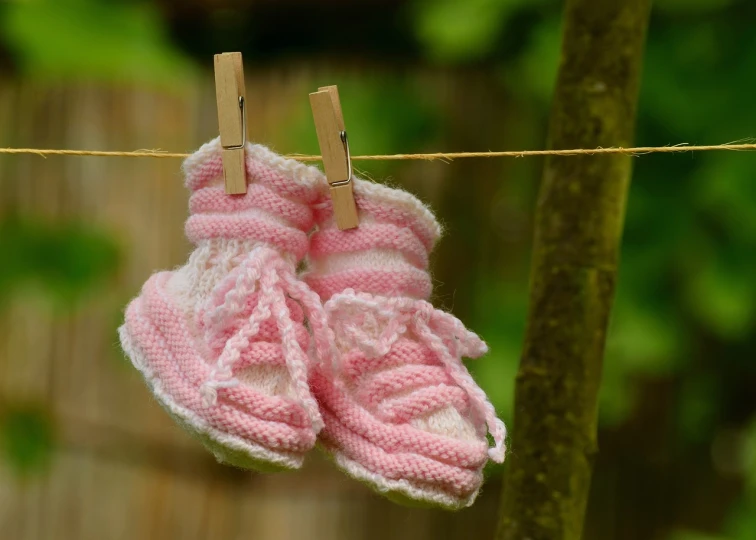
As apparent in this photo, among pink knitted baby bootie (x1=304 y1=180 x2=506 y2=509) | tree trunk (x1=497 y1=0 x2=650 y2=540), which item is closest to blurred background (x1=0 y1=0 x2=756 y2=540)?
tree trunk (x1=497 y1=0 x2=650 y2=540)

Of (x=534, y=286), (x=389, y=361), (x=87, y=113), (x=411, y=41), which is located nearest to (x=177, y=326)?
(x=389, y=361)

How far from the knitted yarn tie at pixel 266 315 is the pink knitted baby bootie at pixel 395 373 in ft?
0.06

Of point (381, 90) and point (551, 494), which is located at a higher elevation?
point (381, 90)

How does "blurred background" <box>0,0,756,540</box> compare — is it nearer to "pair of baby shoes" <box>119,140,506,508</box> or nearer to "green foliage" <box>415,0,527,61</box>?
"green foliage" <box>415,0,527,61</box>

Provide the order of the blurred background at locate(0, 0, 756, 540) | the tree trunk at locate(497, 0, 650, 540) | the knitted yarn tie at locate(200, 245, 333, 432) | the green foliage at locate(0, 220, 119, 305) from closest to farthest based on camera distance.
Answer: the knitted yarn tie at locate(200, 245, 333, 432), the tree trunk at locate(497, 0, 650, 540), the blurred background at locate(0, 0, 756, 540), the green foliage at locate(0, 220, 119, 305)

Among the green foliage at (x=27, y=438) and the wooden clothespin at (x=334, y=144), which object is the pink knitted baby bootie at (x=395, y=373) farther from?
the green foliage at (x=27, y=438)

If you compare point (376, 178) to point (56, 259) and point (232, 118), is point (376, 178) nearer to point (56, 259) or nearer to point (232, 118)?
point (56, 259)

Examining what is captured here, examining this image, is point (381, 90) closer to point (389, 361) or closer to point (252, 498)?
point (252, 498)

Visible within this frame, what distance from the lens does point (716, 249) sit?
1.32 m

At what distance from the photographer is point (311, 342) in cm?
56

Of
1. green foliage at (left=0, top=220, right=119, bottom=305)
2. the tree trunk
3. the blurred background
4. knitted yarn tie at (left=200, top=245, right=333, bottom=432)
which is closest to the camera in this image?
knitted yarn tie at (left=200, top=245, right=333, bottom=432)

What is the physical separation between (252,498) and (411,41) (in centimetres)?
85

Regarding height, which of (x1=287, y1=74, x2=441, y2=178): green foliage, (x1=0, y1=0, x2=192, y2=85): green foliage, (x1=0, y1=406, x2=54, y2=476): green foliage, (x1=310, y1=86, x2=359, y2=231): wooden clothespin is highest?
(x1=0, y1=0, x2=192, y2=85): green foliage

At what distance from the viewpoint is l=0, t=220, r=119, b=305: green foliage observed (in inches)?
57.9
